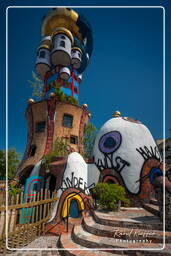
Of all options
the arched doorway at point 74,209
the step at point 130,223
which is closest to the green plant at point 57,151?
the arched doorway at point 74,209

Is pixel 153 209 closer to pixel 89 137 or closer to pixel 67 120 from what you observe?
pixel 67 120

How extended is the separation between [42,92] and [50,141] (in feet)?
29.4

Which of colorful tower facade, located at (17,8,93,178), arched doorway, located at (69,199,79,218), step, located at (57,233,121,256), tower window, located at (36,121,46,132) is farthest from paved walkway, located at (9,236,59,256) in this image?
tower window, located at (36,121,46,132)

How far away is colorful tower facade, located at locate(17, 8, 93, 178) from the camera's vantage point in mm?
14336

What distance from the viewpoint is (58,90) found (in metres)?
15.1

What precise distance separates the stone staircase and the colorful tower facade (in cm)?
793

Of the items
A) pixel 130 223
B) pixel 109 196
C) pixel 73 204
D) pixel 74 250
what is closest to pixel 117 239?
pixel 130 223

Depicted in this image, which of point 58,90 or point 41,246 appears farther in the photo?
point 58,90

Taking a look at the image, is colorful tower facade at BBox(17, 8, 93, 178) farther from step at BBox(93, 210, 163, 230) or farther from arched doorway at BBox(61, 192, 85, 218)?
step at BBox(93, 210, 163, 230)

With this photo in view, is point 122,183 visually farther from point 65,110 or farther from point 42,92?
point 42,92

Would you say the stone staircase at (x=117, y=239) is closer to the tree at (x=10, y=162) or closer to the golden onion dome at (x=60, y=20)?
the tree at (x=10, y=162)

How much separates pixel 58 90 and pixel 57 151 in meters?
6.88

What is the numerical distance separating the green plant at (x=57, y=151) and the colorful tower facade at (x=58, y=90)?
763mm

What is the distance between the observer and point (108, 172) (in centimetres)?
910
